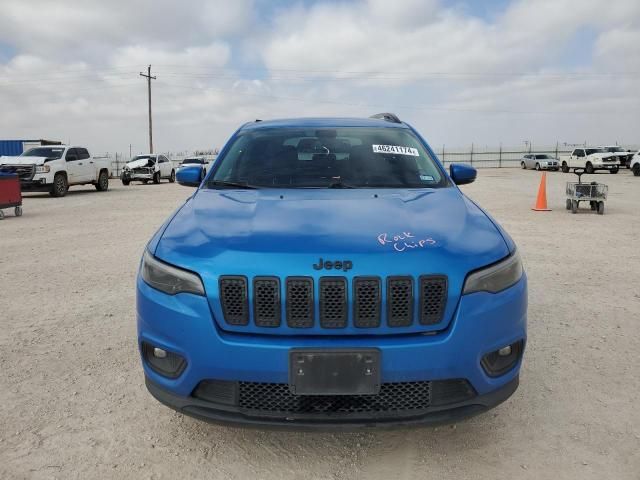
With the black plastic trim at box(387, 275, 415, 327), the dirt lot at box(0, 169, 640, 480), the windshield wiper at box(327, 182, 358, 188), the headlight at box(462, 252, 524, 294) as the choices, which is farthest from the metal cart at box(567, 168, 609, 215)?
the black plastic trim at box(387, 275, 415, 327)

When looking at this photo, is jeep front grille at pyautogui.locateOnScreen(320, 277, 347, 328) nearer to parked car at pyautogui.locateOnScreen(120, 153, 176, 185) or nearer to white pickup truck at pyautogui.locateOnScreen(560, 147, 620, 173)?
parked car at pyautogui.locateOnScreen(120, 153, 176, 185)

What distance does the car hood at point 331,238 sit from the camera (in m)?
2.21

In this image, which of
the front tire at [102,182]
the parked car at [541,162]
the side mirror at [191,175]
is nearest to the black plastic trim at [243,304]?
the side mirror at [191,175]

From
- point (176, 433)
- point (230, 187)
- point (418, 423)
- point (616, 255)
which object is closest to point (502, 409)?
point (418, 423)

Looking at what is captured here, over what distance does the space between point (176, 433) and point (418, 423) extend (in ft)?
4.16

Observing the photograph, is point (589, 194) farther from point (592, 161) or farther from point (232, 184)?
point (592, 161)

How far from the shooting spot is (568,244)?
8.32 meters

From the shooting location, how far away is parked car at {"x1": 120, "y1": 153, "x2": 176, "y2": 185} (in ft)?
91.2

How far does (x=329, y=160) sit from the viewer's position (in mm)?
3607

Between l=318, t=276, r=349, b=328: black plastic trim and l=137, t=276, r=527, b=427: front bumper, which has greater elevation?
l=318, t=276, r=349, b=328: black plastic trim

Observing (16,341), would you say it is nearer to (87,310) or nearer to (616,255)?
(87,310)

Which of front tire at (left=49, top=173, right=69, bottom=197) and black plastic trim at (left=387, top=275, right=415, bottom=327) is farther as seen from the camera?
front tire at (left=49, top=173, right=69, bottom=197)

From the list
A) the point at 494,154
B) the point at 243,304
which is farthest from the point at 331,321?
the point at 494,154

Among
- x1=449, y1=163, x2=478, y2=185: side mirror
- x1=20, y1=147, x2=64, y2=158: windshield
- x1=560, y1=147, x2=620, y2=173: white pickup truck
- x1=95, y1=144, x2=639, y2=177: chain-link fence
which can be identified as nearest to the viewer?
x1=449, y1=163, x2=478, y2=185: side mirror
